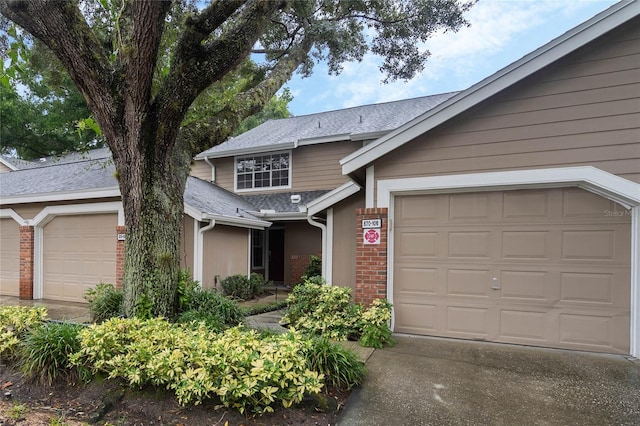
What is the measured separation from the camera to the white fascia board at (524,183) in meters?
4.73

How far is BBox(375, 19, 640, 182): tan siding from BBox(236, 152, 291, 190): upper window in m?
8.28

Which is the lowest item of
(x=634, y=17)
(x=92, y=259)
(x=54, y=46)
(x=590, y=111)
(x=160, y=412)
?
(x=160, y=412)

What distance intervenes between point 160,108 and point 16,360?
373cm

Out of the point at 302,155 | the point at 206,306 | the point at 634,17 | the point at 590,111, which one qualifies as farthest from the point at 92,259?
the point at 634,17

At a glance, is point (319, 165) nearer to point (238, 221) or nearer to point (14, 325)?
point (238, 221)

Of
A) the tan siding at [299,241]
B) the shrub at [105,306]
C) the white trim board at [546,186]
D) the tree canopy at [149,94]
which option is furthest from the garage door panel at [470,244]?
the tan siding at [299,241]

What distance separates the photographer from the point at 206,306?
19.8ft

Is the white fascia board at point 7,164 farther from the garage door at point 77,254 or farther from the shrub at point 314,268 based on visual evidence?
the shrub at point 314,268

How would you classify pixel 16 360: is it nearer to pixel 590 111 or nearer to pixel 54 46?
pixel 54 46

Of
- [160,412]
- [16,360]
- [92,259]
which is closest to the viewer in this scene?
[160,412]

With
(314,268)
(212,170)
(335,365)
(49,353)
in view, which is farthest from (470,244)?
(212,170)

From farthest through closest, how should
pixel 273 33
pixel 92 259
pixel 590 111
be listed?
pixel 273 33 → pixel 92 259 → pixel 590 111

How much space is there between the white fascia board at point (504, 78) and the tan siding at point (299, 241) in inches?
268

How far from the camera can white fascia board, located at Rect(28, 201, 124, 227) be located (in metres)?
9.15
